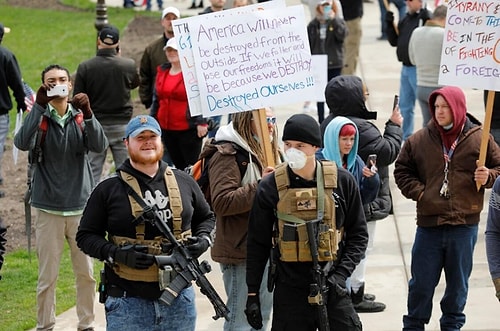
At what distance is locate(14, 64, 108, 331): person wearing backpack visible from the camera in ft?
27.3

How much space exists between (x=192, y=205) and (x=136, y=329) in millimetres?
768

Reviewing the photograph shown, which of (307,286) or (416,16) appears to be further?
(416,16)

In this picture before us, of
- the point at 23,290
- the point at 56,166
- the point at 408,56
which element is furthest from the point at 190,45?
the point at 408,56

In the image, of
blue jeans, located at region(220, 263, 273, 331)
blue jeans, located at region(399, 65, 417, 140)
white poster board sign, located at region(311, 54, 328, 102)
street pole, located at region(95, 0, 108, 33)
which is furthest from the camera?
street pole, located at region(95, 0, 108, 33)

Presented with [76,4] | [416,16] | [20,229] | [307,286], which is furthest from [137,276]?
[76,4]

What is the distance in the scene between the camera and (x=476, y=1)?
8305 millimetres

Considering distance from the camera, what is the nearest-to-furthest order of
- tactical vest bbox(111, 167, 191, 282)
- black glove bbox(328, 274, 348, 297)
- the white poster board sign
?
1. tactical vest bbox(111, 167, 191, 282)
2. black glove bbox(328, 274, 348, 297)
3. the white poster board sign

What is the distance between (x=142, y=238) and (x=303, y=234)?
89 cm

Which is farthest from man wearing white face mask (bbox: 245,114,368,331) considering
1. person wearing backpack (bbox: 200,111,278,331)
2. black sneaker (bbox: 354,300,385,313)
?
black sneaker (bbox: 354,300,385,313)

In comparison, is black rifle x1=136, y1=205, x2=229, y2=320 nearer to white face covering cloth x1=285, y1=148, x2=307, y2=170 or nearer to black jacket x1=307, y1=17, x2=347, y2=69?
white face covering cloth x1=285, y1=148, x2=307, y2=170

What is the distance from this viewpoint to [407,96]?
14352 mm

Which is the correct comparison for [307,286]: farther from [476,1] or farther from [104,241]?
[476,1]

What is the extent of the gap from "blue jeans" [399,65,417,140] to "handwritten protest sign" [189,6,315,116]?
6156mm

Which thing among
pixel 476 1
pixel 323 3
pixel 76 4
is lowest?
pixel 76 4
